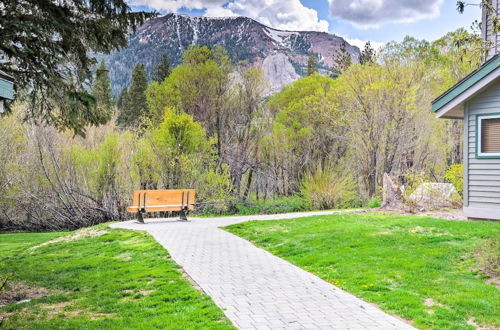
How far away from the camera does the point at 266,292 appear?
5812mm

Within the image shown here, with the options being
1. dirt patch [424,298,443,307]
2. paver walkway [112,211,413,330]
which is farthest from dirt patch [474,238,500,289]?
paver walkway [112,211,413,330]

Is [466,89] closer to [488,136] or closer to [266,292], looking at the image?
[488,136]

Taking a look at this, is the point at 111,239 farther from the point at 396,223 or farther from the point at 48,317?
the point at 396,223

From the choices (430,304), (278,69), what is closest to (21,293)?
(430,304)

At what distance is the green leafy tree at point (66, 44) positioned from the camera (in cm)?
778

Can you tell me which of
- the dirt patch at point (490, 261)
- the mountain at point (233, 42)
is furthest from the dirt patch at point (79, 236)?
the mountain at point (233, 42)

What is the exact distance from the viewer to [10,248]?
1155 centimetres

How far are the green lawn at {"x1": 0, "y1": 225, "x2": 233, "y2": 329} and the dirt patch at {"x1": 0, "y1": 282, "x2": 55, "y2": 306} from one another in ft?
0.45

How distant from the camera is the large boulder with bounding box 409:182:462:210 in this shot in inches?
516

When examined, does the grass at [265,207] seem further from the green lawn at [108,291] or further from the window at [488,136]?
the window at [488,136]

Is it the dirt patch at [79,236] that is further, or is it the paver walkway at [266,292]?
the dirt patch at [79,236]

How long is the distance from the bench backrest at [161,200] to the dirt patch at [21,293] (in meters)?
6.75

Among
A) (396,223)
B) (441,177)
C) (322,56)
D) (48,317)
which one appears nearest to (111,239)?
(48,317)

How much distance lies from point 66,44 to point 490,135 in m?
9.86
